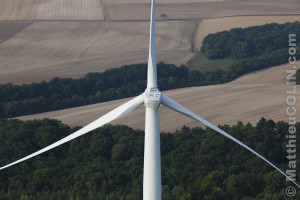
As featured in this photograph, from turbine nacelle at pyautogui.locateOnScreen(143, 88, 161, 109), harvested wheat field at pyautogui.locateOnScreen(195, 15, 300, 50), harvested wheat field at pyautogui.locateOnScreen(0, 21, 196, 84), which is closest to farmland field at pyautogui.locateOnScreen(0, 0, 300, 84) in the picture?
harvested wheat field at pyautogui.locateOnScreen(0, 21, 196, 84)

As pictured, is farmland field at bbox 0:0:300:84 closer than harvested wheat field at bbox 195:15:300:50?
Yes

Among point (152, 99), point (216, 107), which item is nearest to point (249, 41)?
point (216, 107)

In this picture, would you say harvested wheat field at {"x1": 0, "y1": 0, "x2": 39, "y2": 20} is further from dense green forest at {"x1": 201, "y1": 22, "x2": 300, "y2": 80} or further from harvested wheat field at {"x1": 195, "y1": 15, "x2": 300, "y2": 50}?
dense green forest at {"x1": 201, "y1": 22, "x2": 300, "y2": 80}

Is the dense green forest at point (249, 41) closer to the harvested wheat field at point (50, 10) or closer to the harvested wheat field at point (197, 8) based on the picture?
the harvested wheat field at point (197, 8)

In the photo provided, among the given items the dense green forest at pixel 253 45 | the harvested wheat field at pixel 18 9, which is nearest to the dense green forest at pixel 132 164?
the dense green forest at pixel 253 45

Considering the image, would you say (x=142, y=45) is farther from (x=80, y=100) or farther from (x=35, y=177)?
(x=35, y=177)

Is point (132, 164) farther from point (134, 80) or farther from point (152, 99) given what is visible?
point (134, 80)

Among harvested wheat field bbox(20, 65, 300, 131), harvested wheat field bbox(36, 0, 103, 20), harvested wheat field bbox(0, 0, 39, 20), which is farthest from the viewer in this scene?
harvested wheat field bbox(36, 0, 103, 20)
